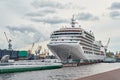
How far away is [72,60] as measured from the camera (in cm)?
12738

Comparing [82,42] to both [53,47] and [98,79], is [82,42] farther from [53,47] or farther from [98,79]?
[98,79]

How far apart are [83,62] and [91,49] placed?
1991cm

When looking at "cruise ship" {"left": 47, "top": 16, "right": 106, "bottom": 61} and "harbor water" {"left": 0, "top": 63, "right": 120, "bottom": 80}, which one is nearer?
"harbor water" {"left": 0, "top": 63, "right": 120, "bottom": 80}

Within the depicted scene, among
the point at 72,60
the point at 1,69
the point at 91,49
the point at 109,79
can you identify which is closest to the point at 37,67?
the point at 1,69

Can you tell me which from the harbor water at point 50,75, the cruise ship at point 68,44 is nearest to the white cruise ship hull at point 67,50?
the cruise ship at point 68,44

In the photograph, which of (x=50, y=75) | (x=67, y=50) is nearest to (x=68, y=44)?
(x=67, y=50)

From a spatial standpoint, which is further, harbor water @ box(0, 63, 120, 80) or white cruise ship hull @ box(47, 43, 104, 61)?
white cruise ship hull @ box(47, 43, 104, 61)

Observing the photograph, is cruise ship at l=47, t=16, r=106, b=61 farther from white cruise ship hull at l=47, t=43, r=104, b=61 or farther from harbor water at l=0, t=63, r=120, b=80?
harbor water at l=0, t=63, r=120, b=80

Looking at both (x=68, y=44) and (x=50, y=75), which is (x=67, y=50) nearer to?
(x=68, y=44)

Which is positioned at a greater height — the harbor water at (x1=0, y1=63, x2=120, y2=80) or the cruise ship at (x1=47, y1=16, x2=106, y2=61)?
the cruise ship at (x1=47, y1=16, x2=106, y2=61)

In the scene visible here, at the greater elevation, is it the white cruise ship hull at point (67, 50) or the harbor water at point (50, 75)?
the white cruise ship hull at point (67, 50)

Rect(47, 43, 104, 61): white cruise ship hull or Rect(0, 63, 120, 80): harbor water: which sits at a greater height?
Rect(47, 43, 104, 61): white cruise ship hull

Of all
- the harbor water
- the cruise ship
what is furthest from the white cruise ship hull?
the harbor water

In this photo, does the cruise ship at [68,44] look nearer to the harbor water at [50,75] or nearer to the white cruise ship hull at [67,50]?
the white cruise ship hull at [67,50]
